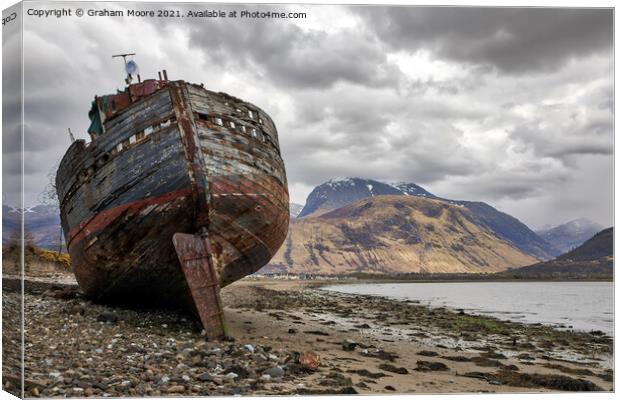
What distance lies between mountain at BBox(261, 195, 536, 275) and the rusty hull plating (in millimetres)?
73425

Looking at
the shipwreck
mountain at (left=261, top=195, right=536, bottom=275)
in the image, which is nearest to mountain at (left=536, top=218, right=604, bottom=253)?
the shipwreck

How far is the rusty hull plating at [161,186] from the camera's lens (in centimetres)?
1081

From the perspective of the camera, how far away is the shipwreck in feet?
35.1

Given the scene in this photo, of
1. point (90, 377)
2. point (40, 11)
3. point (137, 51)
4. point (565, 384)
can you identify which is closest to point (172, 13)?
point (137, 51)

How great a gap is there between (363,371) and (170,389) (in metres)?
3.47

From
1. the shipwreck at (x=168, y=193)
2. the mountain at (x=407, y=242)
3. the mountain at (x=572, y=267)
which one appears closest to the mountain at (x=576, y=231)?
the mountain at (x=572, y=267)

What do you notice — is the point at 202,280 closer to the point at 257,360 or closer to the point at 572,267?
the point at 257,360

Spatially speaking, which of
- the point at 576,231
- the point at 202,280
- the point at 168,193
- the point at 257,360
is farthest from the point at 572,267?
the point at 257,360

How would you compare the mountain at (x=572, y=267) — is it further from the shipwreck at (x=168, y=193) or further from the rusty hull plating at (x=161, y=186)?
the shipwreck at (x=168, y=193)

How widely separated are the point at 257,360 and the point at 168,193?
410cm

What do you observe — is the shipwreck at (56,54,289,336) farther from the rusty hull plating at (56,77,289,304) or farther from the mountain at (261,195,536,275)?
the mountain at (261,195,536,275)

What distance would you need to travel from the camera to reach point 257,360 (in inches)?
344

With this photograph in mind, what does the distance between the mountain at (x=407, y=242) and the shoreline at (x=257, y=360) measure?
71285 mm

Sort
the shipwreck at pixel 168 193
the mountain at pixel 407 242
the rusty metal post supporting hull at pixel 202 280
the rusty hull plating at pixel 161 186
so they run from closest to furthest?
the rusty metal post supporting hull at pixel 202 280 < the shipwreck at pixel 168 193 < the rusty hull plating at pixel 161 186 < the mountain at pixel 407 242
